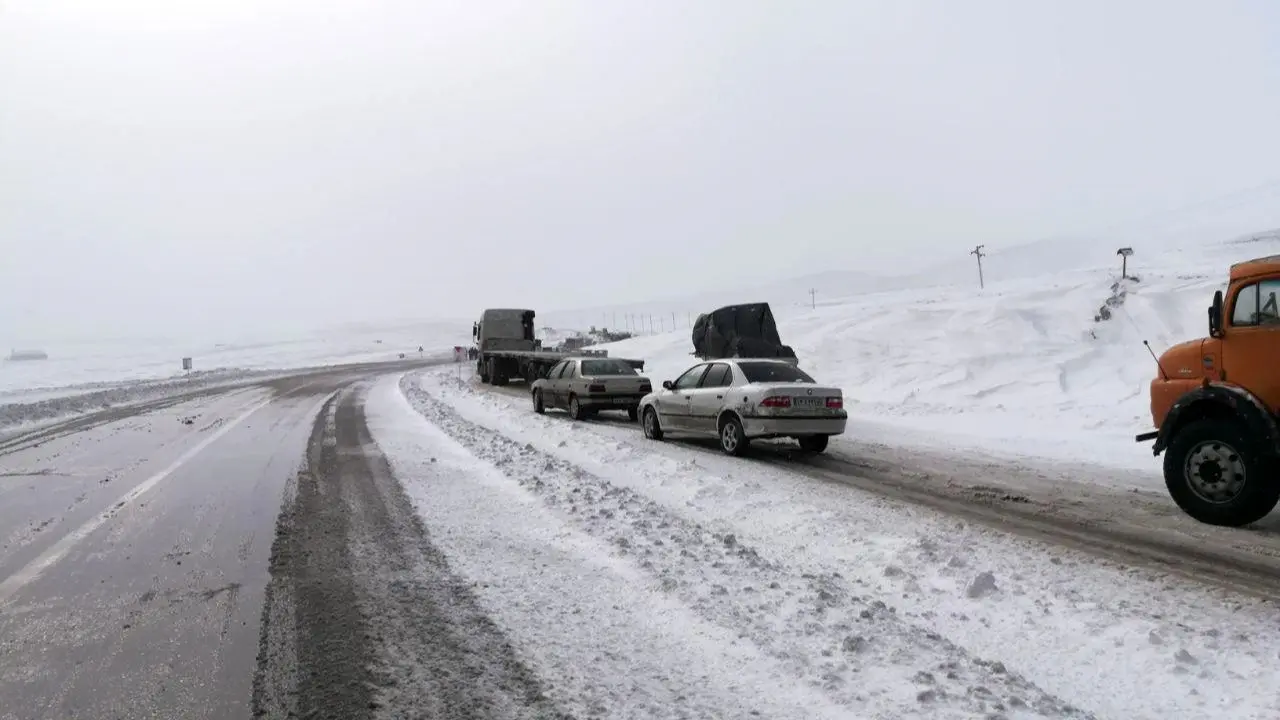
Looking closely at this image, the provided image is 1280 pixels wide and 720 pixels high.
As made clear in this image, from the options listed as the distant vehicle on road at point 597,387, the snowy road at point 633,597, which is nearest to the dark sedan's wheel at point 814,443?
the snowy road at point 633,597

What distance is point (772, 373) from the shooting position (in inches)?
473

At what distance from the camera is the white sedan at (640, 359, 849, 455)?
1129 cm

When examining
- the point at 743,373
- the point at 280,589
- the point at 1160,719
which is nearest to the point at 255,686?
the point at 280,589

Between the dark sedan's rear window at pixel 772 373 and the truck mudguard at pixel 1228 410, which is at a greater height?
the dark sedan's rear window at pixel 772 373

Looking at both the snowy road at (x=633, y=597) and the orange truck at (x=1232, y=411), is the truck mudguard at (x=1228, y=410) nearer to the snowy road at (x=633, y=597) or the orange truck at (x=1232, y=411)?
the orange truck at (x=1232, y=411)

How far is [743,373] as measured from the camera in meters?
12.0

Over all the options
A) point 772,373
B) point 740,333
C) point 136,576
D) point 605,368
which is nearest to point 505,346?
point 740,333

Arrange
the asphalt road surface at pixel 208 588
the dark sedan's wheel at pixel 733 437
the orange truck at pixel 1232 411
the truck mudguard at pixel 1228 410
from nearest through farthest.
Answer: the asphalt road surface at pixel 208 588 < the truck mudguard at pixel 1228 410 < the orange truck at pixel 1232 411 < the dark sedan's wheel at pixel 733 437

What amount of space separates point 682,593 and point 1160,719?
276 centimetres

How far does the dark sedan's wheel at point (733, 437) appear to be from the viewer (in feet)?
38.0

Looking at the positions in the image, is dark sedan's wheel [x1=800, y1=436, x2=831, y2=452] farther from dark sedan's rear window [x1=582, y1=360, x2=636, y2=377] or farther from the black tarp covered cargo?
the black tarp covered cargo

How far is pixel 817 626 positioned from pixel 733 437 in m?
7.07

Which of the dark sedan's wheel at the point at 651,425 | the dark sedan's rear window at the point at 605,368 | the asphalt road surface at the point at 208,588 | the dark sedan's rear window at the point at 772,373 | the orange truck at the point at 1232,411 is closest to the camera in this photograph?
the asphalt road surface at the point at 208,588

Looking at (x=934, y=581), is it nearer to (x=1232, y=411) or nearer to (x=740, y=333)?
(x=1232, y=411)
